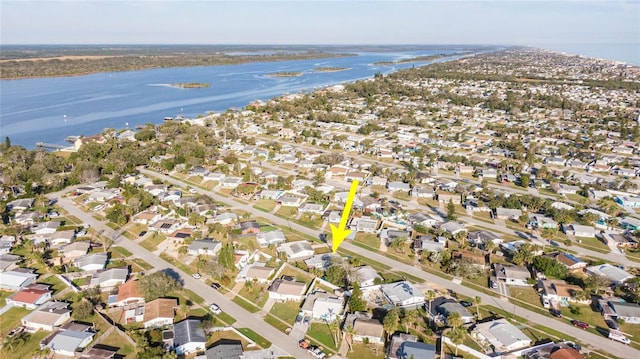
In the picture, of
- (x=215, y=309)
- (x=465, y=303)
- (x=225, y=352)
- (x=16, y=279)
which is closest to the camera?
(x=225, y=352)

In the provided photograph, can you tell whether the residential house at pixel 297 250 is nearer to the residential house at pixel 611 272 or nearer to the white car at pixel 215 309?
the white car at pixel 215 309

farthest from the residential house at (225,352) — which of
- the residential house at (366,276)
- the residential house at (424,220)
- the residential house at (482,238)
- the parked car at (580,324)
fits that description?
the residential house at (482,238)

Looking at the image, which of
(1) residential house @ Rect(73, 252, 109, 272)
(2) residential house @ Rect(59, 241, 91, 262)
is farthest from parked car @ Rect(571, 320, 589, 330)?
(2) residential house @ Rect(59, 241, 91, 262)

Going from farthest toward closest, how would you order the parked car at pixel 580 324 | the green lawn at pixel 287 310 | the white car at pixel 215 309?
the white car at pixel 215 309 → the green lawn at pixel 287 310 → the parked car at pixel 580 324

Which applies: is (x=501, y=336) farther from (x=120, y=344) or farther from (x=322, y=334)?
(x=120, y=344)

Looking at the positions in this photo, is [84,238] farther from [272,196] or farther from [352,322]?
[352,322]

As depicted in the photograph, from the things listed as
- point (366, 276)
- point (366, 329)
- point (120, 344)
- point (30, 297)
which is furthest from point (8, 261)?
point (366, 329)

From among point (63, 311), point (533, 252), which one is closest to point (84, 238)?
point (63, 311)
